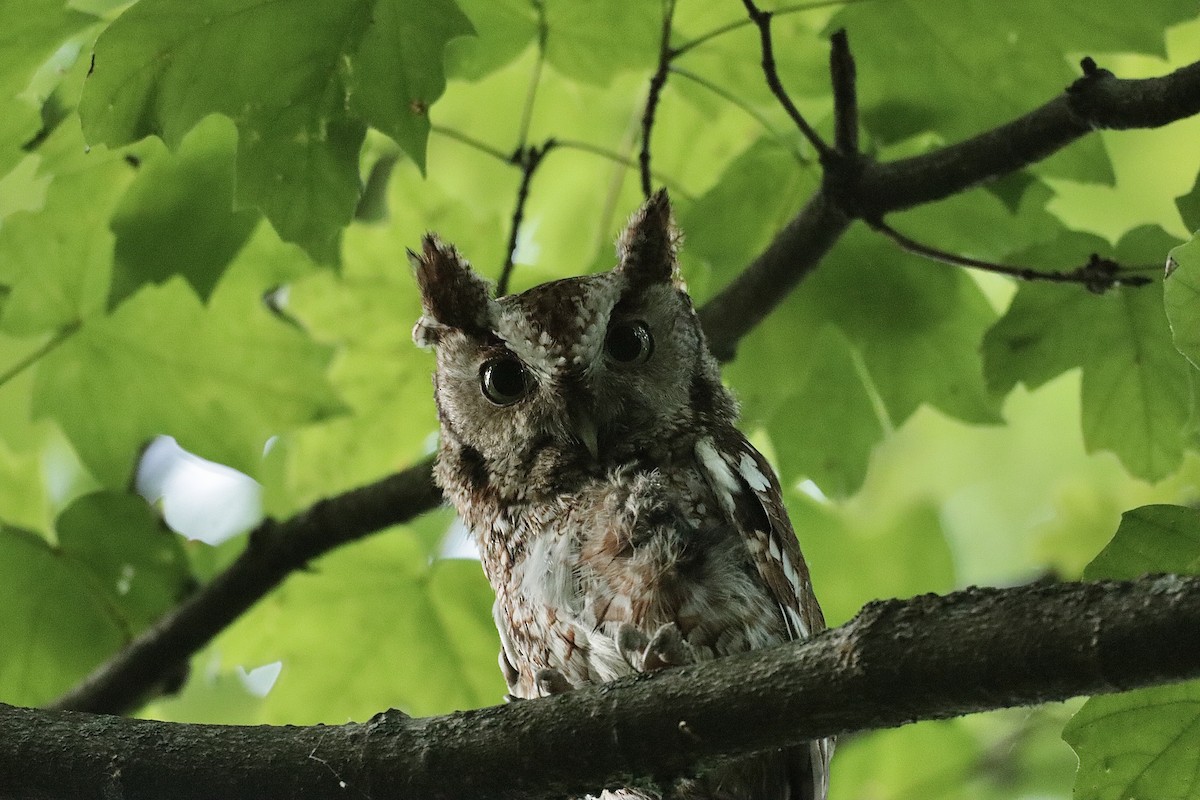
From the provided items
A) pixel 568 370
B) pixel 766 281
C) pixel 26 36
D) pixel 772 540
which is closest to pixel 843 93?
pixel 766 281

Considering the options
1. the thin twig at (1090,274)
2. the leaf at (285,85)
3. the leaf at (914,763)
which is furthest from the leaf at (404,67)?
the leaf at (914,763)

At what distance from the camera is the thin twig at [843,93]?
2512 millimetres

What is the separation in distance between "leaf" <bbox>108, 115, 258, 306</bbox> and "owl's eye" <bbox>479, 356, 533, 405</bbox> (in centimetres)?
67

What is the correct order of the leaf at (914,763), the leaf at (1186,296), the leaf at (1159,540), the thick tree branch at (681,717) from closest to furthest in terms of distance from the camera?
the thick tree branch at (681,717)
the leaf at (1186,296)
the leaf at (1159,540)
the leaf at (914,763)

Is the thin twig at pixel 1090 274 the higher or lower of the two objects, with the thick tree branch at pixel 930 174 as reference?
lower

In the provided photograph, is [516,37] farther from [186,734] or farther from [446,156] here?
[186,734]

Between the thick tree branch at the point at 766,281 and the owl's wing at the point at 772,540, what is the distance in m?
0.44

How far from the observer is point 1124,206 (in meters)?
4.19

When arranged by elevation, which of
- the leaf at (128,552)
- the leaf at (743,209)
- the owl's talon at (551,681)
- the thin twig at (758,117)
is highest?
the thin twig at (758,117)

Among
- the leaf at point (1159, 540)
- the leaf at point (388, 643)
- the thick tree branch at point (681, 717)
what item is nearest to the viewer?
the thick tree branch at point (681, 717)

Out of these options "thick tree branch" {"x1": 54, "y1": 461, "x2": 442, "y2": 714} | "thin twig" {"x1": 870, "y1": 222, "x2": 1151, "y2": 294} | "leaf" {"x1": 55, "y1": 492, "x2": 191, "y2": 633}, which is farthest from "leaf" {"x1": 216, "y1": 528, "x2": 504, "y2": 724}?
"thin twig" {"x1": 870, "y1": 222, "x2": 1151, "y2": 294}

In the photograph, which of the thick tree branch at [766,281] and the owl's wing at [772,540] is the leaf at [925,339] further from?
the owl's wing at [772,540]

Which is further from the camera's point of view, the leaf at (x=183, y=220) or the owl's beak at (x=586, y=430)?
the leaf at (x=183, y=220)

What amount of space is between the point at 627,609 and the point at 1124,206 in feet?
9.04
